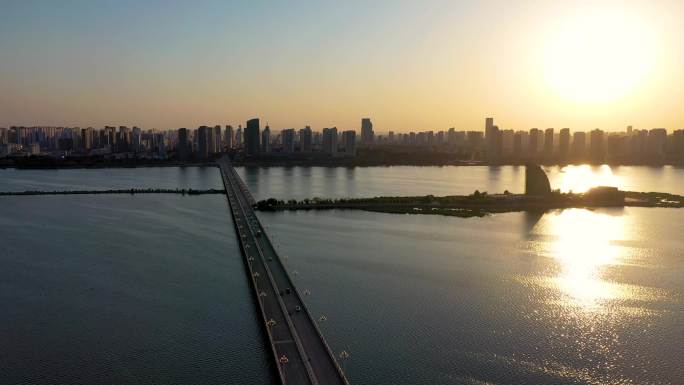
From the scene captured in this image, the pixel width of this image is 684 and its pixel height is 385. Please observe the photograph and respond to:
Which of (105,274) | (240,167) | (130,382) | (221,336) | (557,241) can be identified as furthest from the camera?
(240,167)

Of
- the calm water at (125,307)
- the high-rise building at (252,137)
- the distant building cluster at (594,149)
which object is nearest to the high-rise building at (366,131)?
the distant building cluster at (594,149)

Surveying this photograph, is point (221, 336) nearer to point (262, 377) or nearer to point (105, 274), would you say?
point (262, 377)

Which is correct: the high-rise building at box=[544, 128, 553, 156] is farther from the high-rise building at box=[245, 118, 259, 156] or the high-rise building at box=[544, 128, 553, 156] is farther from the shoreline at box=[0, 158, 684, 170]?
the high-rise building at box=[245, 118, 259, 156]

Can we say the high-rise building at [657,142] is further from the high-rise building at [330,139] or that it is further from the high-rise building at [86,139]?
the high-rise building at [86,139]

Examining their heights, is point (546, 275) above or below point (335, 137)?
below

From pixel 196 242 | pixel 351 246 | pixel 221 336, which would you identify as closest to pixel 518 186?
pixel 351 246

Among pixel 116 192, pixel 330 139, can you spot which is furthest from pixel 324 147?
pixel 116 192

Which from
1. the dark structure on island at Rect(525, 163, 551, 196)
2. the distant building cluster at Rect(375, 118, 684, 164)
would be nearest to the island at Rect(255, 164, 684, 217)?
the dark structure on island at Rect(525, 163, 551, 196)
